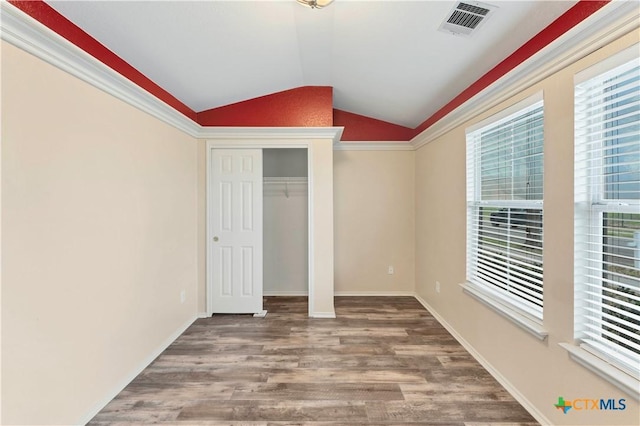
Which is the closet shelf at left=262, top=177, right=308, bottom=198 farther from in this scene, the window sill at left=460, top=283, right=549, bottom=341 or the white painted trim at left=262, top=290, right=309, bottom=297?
the window sill at left=460, top=283, right=549, bottom=341

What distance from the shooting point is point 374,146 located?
4.23m

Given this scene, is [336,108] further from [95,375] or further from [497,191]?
[95,375]

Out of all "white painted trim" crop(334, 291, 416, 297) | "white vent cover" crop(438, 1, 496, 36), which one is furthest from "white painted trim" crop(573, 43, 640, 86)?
"white painted trim" crop(334, 291, 416, 297)

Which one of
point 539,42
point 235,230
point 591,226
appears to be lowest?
point 235,230

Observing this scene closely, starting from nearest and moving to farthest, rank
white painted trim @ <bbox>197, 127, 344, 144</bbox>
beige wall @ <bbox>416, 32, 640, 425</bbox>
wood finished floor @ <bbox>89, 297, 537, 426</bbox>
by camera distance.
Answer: beige wall @ <bbox>416, 32, 640, 425</bbox> < wood finished floor @ <bbox>89, 297, 537, 426</bbox> < white painted trim @ <bbox>197, 127, 344, 144</bbox>

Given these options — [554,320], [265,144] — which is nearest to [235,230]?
[265,144]

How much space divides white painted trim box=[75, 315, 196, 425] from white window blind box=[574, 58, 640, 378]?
2.93m

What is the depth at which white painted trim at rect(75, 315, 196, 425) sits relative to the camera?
183 cm

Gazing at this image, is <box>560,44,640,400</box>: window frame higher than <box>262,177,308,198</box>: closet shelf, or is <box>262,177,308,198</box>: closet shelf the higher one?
<box>262,177,308,198</box>: closet shelf

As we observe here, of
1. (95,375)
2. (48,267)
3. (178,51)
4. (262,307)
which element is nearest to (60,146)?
(48,267)

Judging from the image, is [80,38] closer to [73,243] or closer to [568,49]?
[73,243]

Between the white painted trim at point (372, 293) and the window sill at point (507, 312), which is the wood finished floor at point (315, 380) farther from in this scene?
the white painted trim at point (372, 293)

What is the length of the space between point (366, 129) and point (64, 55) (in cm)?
339

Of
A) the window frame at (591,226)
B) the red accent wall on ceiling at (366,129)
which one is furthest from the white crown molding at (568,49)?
the red accent wall on ceiling at (366,129)
